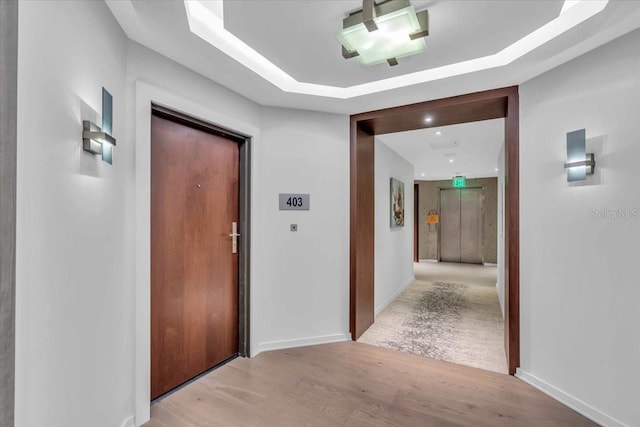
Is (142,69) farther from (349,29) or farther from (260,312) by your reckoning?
(260,312)

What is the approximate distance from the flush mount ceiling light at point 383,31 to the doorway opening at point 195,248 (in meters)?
1.40

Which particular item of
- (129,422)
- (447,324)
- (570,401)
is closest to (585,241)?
(570,401)

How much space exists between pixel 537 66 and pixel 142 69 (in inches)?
115

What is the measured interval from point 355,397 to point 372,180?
251 centimetres

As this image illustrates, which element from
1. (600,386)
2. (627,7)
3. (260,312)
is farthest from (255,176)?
(600,386)

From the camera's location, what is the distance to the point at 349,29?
1871mm

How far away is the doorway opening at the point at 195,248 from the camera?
227 centimetres

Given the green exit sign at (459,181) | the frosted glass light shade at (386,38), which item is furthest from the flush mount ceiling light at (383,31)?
the green exit sign at (459,181)

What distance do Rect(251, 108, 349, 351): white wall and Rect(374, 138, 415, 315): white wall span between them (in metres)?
1.13

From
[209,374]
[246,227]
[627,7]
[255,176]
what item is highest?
[627,7]

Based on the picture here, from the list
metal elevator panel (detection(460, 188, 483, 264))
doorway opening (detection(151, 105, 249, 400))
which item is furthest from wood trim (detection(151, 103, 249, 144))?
metal elevator panel (detection(460, 188, 483, 264))

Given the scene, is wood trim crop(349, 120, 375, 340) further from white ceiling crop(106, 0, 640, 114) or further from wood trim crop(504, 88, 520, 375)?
wood trim crop(504, 88, 520, 375)

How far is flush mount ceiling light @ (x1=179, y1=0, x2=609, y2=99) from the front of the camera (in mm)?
1831

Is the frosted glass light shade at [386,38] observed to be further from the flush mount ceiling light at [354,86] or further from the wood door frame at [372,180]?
the wood door frame at [372,180]
